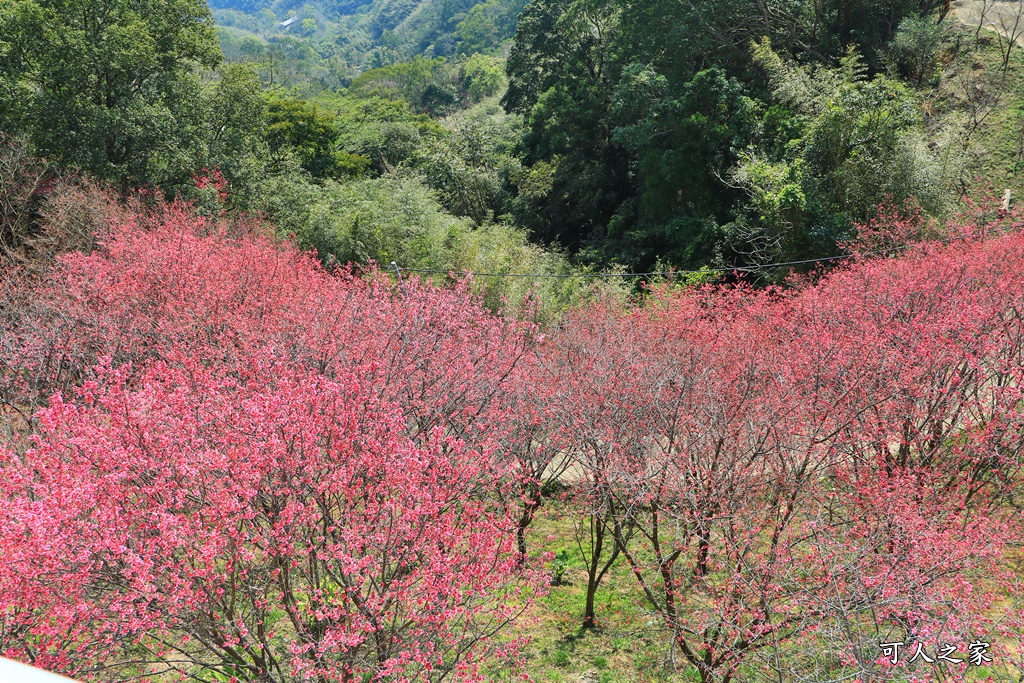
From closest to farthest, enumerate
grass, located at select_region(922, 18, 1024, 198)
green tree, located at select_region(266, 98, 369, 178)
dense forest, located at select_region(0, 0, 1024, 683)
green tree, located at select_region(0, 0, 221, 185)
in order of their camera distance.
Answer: dense forest, located at select_region(0, 0, 1024, 683), green tree, located at select_region(0, 0, 221, 185), grass, located at select_region(922, 18, 1024, 198), green tree, located at select_region(266, 98, 369, 178)

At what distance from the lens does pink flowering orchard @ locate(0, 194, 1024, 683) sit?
168 inches

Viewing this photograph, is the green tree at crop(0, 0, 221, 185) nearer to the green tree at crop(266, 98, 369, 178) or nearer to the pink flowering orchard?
the pink flowering orchard

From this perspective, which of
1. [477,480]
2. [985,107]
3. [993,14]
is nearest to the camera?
[477,480]

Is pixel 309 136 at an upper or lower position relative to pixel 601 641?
upper

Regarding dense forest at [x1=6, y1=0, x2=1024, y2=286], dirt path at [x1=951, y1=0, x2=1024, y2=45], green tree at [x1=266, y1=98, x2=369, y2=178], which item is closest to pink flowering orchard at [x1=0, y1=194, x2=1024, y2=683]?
dense forest at [x1=6, y1=0, x2=1024, y2=286]

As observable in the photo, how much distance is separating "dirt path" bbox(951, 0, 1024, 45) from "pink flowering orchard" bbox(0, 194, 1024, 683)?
15436 millimetres

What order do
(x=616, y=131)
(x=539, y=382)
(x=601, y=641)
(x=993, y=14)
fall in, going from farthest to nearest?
1. (x=616, y=131)
2. (x=993, y=14)
3. (x=539, y=382)
4. (x=601, y=641)

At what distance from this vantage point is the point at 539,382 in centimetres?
871

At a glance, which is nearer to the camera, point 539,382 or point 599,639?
point 599,639

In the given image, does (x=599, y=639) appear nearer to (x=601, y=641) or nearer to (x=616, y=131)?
(x=601, y=641)

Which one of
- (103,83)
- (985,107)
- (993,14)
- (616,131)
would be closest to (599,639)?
(103,83)

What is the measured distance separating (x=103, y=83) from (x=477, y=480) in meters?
16.5

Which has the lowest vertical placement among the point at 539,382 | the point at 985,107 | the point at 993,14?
the point at 539,382

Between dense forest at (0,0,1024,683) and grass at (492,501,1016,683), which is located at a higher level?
dense forest at (0,0,1024,683)
